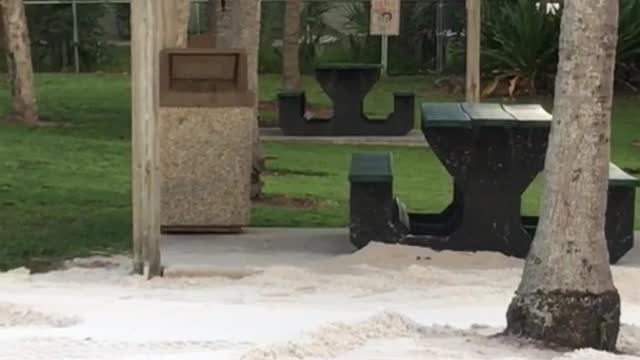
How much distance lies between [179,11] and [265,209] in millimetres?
1842

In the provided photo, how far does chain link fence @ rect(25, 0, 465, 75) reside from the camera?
28281 millimetres

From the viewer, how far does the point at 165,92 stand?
9.97 meters

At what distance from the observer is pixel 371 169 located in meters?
9.28

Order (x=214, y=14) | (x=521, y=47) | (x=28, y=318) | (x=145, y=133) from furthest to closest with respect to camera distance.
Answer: (x=521, y=47) < (x=214, y=14) < (x=145, y=133) < (x=28, y=318)

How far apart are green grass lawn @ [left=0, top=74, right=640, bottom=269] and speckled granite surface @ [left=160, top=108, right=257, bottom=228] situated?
0.52 m

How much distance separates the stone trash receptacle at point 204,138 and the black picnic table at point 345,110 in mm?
8079

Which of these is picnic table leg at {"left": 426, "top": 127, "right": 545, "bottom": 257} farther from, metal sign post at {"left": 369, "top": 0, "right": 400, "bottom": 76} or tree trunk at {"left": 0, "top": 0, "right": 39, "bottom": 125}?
metal sign post at {"left": 369, "top": 0, "right": 400, "bottom": 76}

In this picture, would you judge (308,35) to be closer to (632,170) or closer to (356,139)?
(356,139)

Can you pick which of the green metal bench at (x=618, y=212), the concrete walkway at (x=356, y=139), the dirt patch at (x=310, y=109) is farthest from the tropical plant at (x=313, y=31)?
the green metal bench at (x=618, y=212)

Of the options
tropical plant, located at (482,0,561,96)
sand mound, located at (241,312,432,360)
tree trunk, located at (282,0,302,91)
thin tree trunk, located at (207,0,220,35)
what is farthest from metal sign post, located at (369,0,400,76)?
sand mound, located at (241,312,432,360)

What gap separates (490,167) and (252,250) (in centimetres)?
171

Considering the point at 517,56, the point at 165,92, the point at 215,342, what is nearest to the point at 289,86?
the point at 517,56

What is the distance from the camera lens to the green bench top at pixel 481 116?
8938 mm

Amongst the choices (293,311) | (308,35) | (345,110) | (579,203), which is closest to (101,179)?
(345,110)
